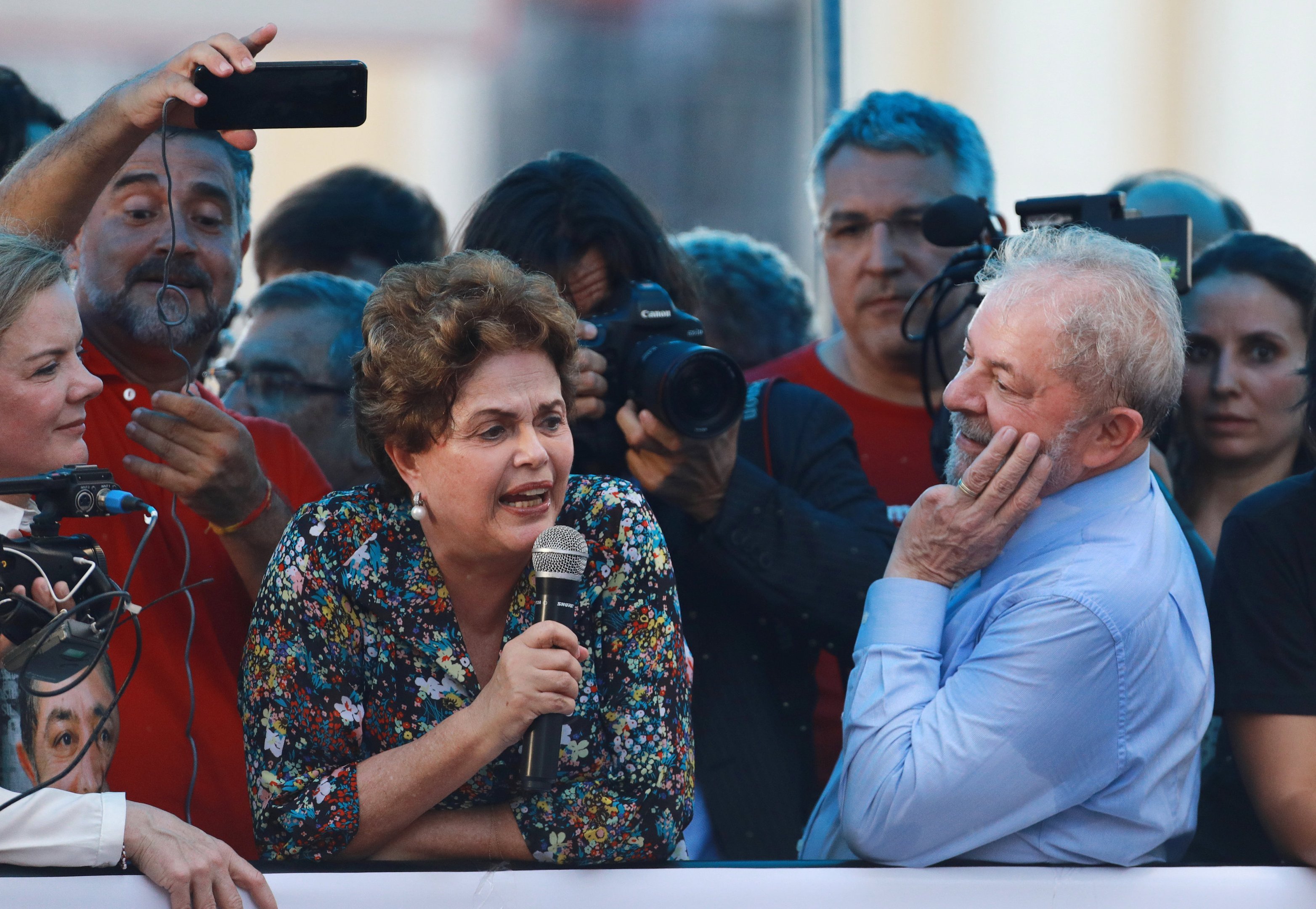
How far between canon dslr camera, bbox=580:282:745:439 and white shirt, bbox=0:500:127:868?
2.84 ft

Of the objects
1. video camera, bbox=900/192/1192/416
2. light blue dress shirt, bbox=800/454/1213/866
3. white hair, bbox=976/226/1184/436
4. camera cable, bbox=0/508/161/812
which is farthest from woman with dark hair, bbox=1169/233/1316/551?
camera cable, bbox=0/508/161/812

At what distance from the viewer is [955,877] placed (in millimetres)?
1752

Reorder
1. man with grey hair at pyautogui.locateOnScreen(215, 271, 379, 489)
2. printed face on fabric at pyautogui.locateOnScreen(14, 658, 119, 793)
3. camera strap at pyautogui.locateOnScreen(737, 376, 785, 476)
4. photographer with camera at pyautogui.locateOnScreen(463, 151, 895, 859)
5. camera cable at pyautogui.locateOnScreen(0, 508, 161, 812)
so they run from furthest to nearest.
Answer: man with grey hair at pyautogui.locateOnScreen(215, 271, 379, 489) → camera strap at pyautogui.locateOnScreen(737, 376, 785, 476) → photographer with camera at pyautogui.locateOnScreen(463, 151, 895, 859) → printed face on fabric at pyautogui.locateOnScreen(14, 658, 119, 793) → camera cable at pyautogui.locateOnScreen(0, 508, 161, 812)

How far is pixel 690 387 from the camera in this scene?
Answer: 2.09m

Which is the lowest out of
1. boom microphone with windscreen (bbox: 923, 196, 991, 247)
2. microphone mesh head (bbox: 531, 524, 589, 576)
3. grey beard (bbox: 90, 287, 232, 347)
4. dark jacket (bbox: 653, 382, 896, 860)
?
dark jacket (bbox: 653, 382, 896, 860)

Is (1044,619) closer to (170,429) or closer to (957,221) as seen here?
(957,221)

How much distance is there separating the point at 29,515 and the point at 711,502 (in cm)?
99

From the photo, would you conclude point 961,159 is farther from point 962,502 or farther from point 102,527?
point 102,527

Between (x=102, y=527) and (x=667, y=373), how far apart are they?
2.96 feet

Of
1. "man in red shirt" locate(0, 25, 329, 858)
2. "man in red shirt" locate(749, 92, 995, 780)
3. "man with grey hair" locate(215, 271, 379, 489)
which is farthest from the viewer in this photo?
"man with grey hair" locate(215, 271, 379, 489)

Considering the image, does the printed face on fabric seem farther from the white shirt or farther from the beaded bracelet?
the beaded bracelet

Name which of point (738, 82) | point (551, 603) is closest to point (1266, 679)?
point (551, 603)

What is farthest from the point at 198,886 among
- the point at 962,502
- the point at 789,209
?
the point at 789,209

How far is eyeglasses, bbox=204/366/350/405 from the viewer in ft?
9.81
